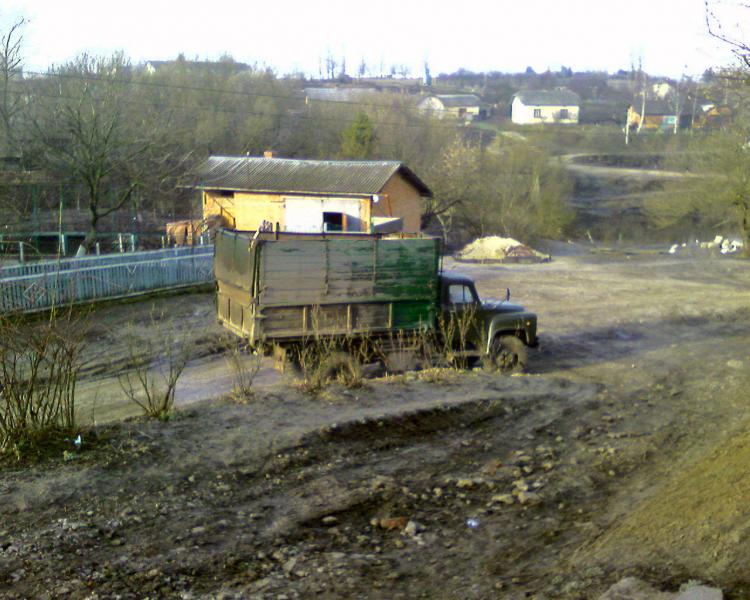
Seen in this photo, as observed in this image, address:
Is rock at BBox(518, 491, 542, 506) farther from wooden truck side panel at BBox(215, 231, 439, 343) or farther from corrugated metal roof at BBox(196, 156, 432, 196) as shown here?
corrugated metal roof at BBox(196, 156, 432, 196)

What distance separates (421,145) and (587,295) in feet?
98.6

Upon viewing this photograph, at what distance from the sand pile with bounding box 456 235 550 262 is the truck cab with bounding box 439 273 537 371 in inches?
814

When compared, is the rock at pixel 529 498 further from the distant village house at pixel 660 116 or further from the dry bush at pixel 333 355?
the distant village house at pixel 660 116

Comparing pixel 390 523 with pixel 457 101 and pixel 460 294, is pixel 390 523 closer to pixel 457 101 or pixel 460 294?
pixel 460 294

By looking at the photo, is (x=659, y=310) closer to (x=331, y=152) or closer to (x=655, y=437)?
(x=655, y=437)

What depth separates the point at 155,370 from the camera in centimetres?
1503

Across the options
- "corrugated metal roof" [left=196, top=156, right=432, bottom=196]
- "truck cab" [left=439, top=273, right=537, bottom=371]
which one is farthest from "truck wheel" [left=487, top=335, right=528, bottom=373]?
"corrugated metal roof" [left=196, top=156, right=432, bottom=196]

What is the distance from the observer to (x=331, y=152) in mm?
53812

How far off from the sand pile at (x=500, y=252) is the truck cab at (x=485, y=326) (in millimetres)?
20674

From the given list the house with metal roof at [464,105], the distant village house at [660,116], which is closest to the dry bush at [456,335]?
the distant village house at [660,116]

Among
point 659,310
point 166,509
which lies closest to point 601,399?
point 166,509

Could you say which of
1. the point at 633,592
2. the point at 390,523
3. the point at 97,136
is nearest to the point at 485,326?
the point at 390,523

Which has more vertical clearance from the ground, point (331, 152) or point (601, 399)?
point (331, 152)

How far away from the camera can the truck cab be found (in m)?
13.9
